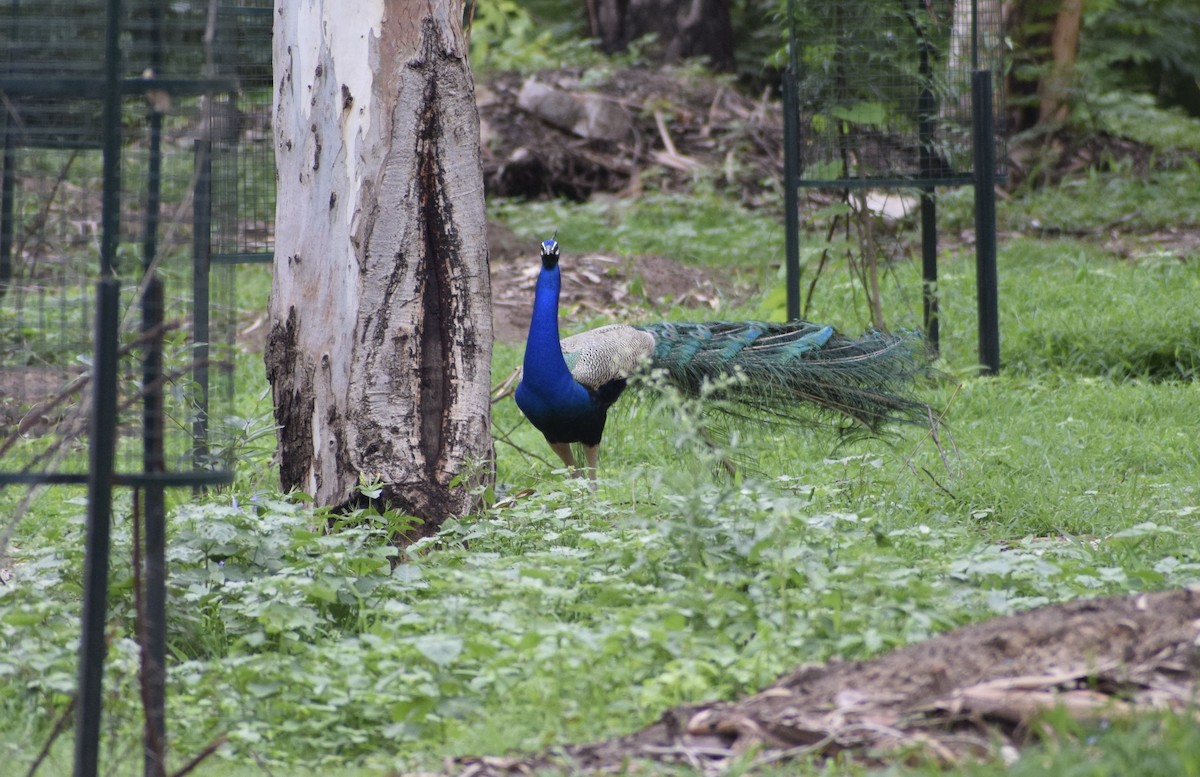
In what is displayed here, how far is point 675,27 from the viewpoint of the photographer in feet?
55.9

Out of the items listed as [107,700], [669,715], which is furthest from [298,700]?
[669,715]

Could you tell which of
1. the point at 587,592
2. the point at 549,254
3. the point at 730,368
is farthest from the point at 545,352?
the point at 587,592

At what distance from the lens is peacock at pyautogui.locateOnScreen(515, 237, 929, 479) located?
608cm

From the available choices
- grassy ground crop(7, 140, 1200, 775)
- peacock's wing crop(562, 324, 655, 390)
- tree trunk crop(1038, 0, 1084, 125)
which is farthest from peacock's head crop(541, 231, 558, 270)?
tree trunk crop(1038, 0, 1084, 125)

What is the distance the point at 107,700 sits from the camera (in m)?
3.27

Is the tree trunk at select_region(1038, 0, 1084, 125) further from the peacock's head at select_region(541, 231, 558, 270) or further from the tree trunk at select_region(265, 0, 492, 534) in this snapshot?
the tree trunk at select_region(265, 0, 492, 534)

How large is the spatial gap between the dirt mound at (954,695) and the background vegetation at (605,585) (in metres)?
0.10

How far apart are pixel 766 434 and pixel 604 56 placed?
417 inches

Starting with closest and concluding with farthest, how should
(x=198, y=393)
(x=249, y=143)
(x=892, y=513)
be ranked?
(x=198, y=393)
(x=892, y=513)
(x=249, y=143)

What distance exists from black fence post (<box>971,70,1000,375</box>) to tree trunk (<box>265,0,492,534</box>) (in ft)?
13.0

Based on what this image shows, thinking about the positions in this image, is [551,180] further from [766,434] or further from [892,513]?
[892,513]

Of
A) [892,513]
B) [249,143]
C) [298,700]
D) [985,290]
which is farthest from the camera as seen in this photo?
[985,290]

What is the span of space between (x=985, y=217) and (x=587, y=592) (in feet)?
16.4

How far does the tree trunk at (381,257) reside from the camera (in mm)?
4914
